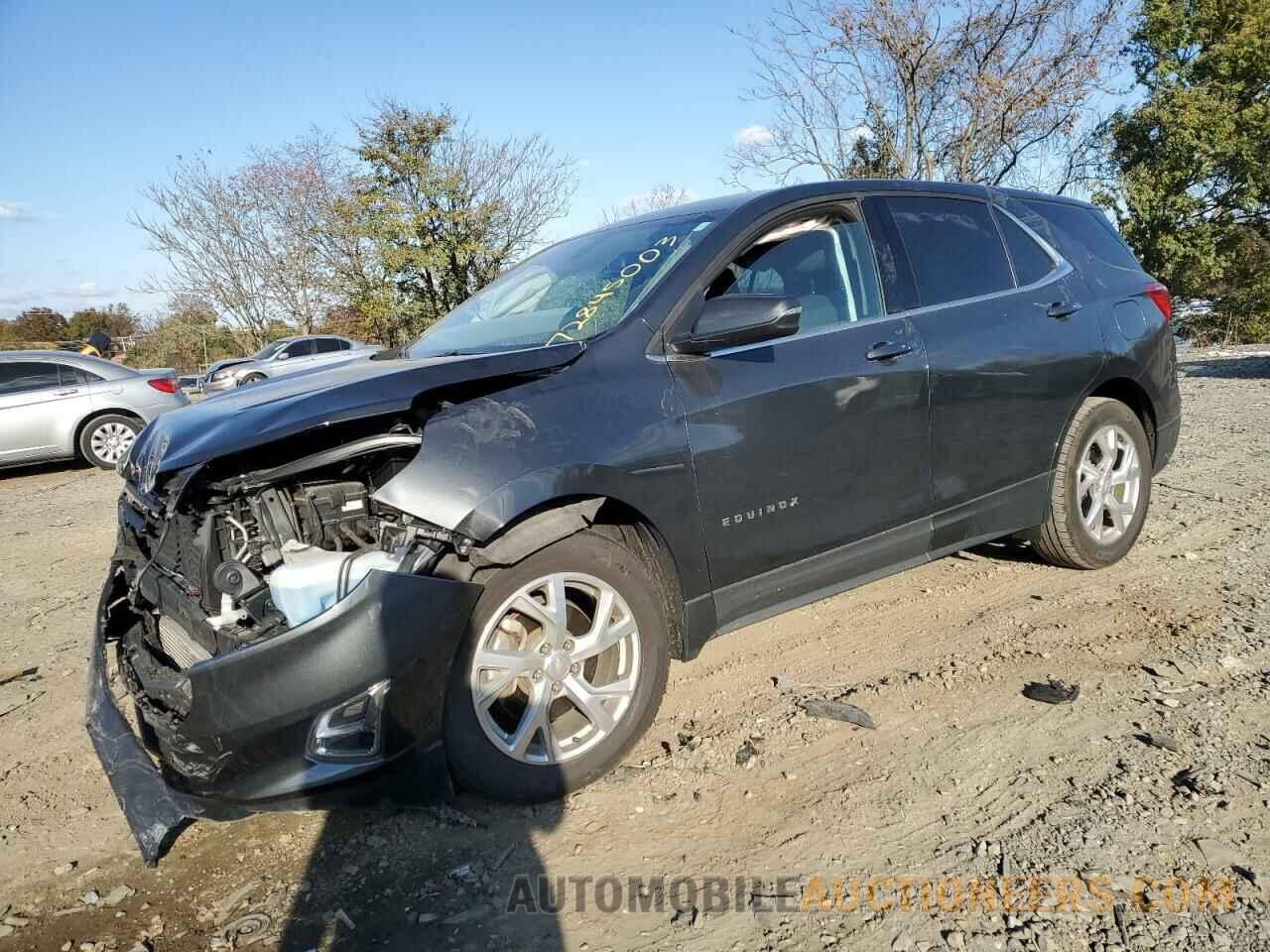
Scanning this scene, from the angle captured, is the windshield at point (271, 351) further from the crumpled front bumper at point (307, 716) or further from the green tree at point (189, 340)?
the crumpled front bumper at point (307, 716)

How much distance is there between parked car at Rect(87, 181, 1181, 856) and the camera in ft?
7.22

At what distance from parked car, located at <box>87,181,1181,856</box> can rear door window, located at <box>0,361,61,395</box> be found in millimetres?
8998

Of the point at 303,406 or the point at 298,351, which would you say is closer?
the point at 303,406

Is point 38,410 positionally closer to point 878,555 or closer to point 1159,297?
point 878,555

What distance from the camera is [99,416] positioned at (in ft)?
34.0

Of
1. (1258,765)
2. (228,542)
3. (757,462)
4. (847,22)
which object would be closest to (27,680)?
(228,542)

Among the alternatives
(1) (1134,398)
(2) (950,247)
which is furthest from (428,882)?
(1) (1134,398)

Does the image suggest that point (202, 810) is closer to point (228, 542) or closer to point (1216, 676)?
point (228, 542)

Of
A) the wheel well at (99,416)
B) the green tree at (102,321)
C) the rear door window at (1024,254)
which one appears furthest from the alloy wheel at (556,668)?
the green tree at (102,321)

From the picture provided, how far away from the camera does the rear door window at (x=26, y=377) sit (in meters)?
10.00

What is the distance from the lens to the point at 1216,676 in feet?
10.00

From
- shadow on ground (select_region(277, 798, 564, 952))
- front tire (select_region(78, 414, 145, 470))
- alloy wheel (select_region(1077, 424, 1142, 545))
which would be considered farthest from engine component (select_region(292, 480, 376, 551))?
front tire (select_region(78, 414, 145, 470))

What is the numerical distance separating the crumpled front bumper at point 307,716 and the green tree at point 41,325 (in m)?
48.8

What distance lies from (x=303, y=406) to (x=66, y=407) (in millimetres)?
9883
